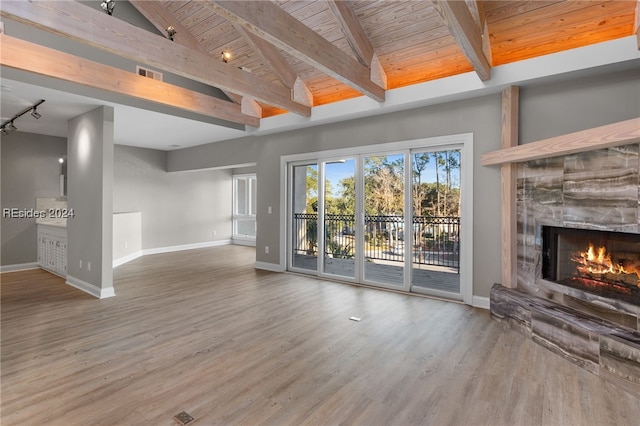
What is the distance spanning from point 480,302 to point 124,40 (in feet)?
15.5

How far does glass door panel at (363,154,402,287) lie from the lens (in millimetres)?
4742

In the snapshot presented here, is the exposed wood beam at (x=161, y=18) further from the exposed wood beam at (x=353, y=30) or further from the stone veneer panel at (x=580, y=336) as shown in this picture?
the stone veneer panel at (x=580, y=336)

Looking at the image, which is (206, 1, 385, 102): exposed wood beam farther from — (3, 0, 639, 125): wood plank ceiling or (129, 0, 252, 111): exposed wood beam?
(129, 0, 252, 111): exposed wood beam

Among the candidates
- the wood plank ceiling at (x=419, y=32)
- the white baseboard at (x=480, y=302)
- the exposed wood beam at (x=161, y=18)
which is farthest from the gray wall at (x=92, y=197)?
the white baseboard at (x=480, y=302)

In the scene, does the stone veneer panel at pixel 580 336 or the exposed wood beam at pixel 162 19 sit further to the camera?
the exposed wood beam at pixel 162 19

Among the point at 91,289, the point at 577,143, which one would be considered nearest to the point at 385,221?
the point at 577,143

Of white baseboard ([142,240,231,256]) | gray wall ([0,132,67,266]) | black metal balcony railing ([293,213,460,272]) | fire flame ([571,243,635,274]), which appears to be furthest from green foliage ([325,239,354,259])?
gray wall ([0,132,67,266])

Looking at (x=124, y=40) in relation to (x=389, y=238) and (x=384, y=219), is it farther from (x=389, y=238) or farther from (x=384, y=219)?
(x=389, y=238)

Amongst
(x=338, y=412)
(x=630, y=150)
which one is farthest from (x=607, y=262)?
(x=338, y=412)

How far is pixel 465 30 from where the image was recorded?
2770 mm

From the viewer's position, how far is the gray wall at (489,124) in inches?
128

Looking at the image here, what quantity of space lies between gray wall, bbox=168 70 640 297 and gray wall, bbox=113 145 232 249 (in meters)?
4.39

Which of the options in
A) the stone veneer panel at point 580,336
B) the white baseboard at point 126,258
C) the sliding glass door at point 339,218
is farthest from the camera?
the white baseboard at point 126,258

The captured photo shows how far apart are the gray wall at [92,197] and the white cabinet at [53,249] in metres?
0.52
